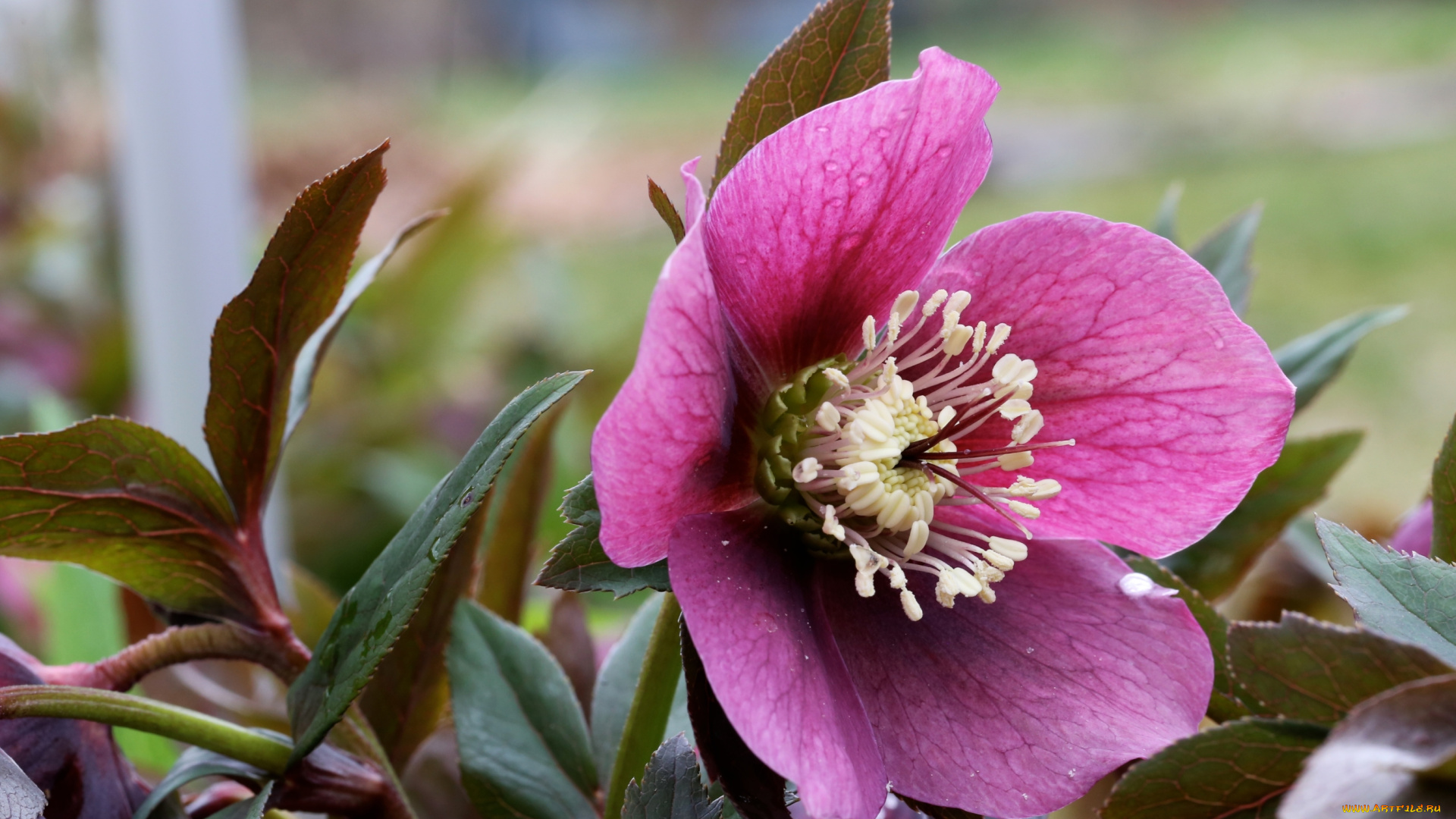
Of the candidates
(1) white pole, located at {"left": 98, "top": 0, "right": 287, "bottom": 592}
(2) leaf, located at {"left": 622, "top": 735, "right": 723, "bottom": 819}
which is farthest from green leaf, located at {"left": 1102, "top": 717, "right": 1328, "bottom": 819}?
(1) white pole, located at {"left": 98, "top": 0, "right": 287, "bottom": 592}

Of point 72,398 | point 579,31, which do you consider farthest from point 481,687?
point 579,31

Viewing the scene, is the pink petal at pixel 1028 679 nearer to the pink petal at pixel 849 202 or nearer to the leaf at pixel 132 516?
the pink petal at pixel 849 202

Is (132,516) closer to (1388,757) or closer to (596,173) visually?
(1388,757)

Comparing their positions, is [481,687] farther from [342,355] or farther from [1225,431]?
[342,355]

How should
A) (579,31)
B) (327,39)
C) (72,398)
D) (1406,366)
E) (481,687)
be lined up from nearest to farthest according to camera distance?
(481,687) → (72,398) → (1406,366) → (327,39) → (579,31)

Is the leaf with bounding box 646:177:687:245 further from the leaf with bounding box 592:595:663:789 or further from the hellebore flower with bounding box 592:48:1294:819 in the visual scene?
the leaf with bounding box 592:595:663:789
